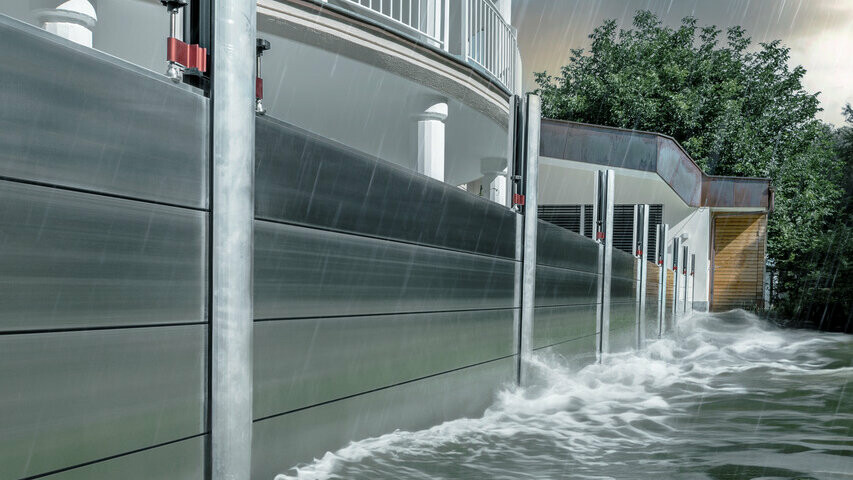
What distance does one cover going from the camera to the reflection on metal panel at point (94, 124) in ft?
A: 6.65

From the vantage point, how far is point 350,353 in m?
4.06

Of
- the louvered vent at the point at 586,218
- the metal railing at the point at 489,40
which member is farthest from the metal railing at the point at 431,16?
the louvered vent at the point at 586,218

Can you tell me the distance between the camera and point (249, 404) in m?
3.02

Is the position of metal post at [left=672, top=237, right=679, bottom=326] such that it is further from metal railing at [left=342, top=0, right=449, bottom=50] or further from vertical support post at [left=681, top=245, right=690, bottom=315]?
metal railing at [left=342, top=0, right=449, bottom=50]

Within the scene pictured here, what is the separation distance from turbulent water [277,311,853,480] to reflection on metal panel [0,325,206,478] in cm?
104

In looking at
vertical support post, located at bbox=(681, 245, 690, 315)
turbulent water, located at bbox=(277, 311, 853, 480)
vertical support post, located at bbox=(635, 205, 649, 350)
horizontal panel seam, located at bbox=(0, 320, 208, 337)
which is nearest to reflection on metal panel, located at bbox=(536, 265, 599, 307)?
turbulent water, located at bbox=(277, 311, 853, 480)

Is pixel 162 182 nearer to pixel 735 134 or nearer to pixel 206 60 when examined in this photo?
pixel 206 60

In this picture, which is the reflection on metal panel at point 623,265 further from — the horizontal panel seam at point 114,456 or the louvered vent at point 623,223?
the horizontal panel seam at point 114,456

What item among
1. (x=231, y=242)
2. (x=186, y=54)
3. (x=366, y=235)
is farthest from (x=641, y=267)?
(x=186, y=54)

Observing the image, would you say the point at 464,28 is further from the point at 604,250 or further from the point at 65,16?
the point at 65,16

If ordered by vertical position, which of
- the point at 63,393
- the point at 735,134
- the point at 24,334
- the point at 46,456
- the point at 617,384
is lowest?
the point at 617,384

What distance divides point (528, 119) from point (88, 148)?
550 centimetres

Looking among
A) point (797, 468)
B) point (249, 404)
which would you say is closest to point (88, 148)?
point (249, 404)

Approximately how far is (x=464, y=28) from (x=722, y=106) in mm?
29239
